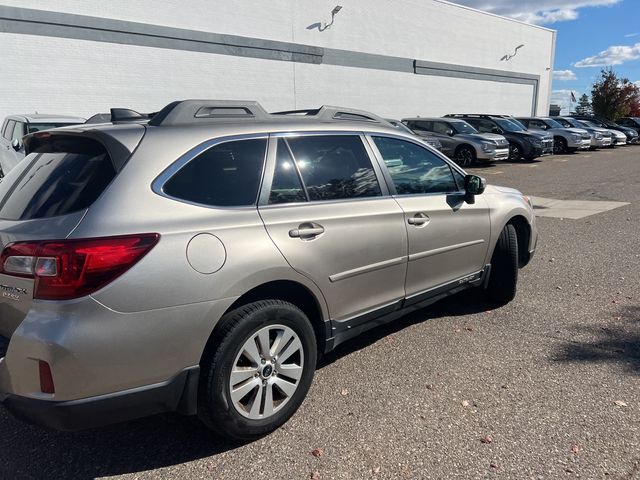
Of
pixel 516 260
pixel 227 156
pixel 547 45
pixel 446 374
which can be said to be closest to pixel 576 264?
pixel 516 260

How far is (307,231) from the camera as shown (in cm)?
300

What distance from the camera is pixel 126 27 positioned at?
52.9 feet

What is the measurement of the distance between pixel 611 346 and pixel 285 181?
2.87 m

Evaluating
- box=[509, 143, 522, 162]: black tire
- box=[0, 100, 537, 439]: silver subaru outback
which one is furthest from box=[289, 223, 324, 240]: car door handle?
box=[509, 143, 522, 162]: black tire

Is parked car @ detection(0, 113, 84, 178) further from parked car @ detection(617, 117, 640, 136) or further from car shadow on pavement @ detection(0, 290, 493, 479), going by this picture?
parked car @ detection(617, 117, 640, 136)

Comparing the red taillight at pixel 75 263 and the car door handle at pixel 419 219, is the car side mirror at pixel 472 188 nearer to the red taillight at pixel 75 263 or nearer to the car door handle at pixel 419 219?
the car door handle at pixel 419 219

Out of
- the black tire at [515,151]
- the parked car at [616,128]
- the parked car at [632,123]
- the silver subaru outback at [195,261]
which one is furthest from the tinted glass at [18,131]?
the parked car at [632,123]

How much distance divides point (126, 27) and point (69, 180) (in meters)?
15.7

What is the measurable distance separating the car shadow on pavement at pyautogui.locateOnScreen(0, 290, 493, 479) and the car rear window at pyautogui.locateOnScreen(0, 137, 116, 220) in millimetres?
1276

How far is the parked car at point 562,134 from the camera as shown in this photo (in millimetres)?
23672

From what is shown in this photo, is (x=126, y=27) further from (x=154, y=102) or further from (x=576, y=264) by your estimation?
(x=576, y=264)

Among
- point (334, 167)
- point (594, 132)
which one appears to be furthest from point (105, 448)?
point (594, 132)

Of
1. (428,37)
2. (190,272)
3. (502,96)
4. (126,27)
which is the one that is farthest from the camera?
(502,96)

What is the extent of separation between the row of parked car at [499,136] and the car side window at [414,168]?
9719 millimetres
